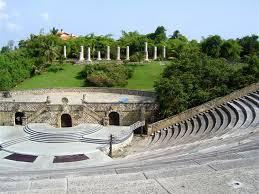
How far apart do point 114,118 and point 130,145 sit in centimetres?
648

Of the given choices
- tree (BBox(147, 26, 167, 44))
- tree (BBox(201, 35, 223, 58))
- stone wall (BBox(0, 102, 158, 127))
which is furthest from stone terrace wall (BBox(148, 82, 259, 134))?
tree (BBox(147, 26, 167, 44))

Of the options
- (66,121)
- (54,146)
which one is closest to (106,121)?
(66,121)

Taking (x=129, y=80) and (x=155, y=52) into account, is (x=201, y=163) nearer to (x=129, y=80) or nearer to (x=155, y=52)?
(x=129, y=80)

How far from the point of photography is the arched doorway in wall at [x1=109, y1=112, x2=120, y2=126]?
37.5m

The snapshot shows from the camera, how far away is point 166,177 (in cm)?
787

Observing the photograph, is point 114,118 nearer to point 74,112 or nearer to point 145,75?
point 74,112

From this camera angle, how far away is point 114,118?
37719 millimetres

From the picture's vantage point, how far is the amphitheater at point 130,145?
297 inches

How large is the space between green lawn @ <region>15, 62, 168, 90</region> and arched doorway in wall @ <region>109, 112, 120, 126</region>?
1238 centimetres

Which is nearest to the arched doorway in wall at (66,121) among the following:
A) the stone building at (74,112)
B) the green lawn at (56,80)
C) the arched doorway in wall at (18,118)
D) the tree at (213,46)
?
the stone building at (74,112)

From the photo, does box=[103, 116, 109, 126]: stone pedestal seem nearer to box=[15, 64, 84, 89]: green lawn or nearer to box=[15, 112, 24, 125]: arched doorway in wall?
box=[15, 112, 24, 125]: arched doorway in wall

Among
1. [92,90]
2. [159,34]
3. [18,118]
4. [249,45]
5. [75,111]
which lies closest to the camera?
[75,111]

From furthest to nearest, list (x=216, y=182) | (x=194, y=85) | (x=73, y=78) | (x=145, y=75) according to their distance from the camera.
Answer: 1. (x=145, y=75)
2. (x=73, y=78)
3. (x=194, y=85)
4. (x=216, y=182)

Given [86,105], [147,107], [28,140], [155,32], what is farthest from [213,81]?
[155,32]
